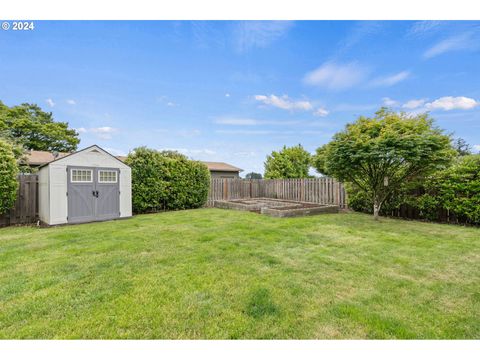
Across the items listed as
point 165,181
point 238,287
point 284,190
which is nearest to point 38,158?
point 165,181

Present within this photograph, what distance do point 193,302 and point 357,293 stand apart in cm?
183

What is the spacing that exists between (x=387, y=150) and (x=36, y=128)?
28.9 meters

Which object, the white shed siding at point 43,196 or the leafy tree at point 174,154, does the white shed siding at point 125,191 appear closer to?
the white shed siding at point 43,196

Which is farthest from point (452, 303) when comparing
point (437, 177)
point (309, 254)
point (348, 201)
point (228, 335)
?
point (348, 201)

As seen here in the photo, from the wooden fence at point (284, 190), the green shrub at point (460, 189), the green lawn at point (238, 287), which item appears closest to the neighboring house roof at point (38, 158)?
the wooden fence at point (284, 190)

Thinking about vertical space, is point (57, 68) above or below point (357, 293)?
above

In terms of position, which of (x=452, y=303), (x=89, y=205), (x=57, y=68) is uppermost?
(x=57, y=68)

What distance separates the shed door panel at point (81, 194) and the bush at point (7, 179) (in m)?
1.35

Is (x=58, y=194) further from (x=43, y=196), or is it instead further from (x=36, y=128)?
(x=36, y=128)

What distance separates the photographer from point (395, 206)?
27.0 feet

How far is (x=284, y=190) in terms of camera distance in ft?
43.5

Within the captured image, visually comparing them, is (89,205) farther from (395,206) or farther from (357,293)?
(395,206)

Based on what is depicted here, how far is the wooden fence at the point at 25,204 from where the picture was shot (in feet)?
23.6
